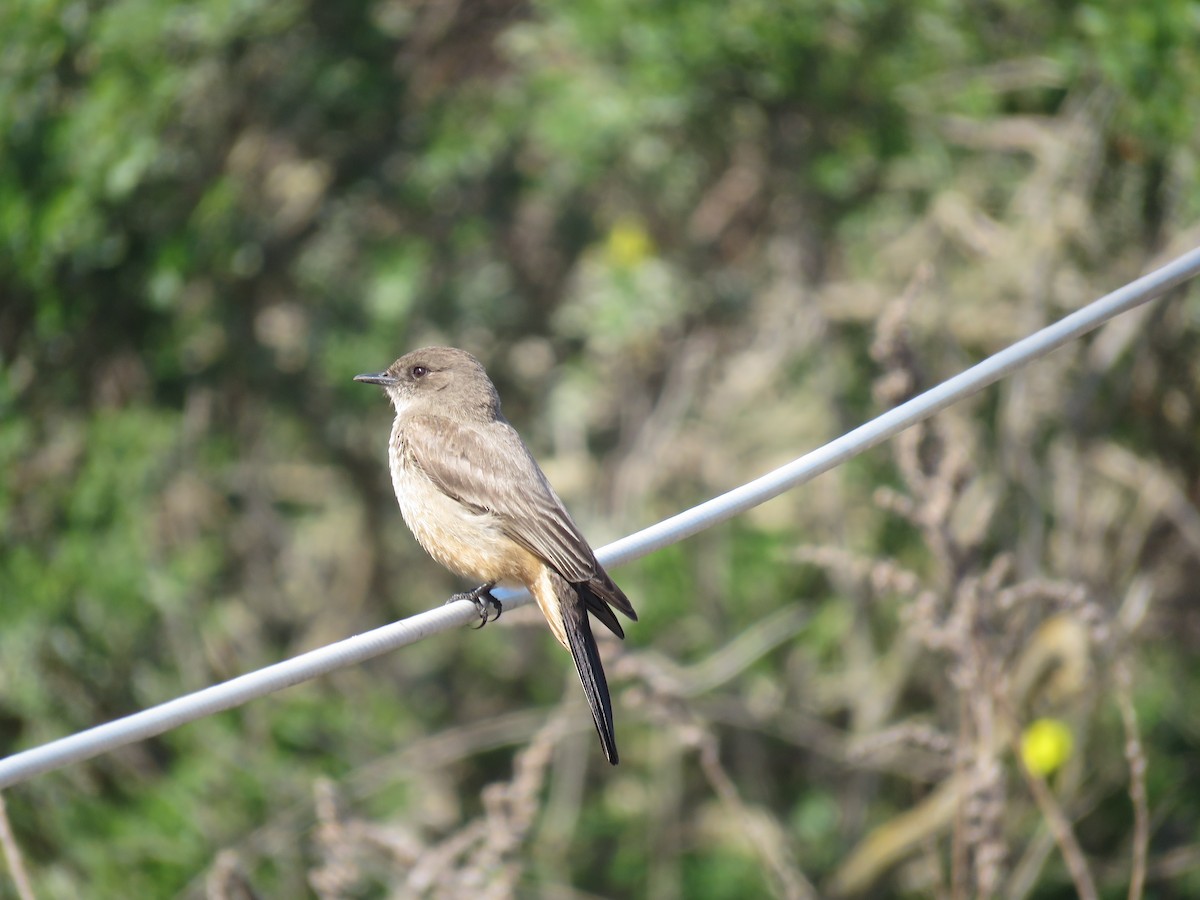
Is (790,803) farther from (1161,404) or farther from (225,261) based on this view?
(225,261)

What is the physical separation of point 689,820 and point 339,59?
4441 mm

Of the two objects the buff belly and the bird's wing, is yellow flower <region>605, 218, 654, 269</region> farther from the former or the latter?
the buff belly

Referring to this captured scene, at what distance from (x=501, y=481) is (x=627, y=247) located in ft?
9.09

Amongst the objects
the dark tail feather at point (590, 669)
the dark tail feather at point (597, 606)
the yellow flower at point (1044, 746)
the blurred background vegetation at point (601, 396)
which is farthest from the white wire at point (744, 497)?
the yellow flower at point (1044, 746)

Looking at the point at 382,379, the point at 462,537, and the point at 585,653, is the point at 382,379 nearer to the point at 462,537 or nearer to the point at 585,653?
the point at 462,537

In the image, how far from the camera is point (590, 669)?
13.9 feet

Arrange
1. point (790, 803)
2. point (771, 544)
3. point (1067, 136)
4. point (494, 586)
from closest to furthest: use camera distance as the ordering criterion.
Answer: point (494, 586) → point (1067, 136) → point (771, 544) → point (790, 803)

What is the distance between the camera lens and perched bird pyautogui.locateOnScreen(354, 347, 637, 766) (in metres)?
4.36

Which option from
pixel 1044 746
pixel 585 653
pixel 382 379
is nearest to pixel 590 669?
pixel 585 653

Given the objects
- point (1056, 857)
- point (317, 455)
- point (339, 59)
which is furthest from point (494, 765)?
point (339, 59)

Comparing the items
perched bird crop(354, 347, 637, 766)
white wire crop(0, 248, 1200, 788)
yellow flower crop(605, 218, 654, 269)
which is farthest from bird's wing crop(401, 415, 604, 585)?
yellow flower crop(605, 218, 654, 269)

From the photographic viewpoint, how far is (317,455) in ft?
27.9

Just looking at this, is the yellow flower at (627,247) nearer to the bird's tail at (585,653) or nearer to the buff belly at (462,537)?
the buff belly at (462,537)

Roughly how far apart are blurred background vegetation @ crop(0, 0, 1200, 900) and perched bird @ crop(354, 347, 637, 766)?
5.42 feet
